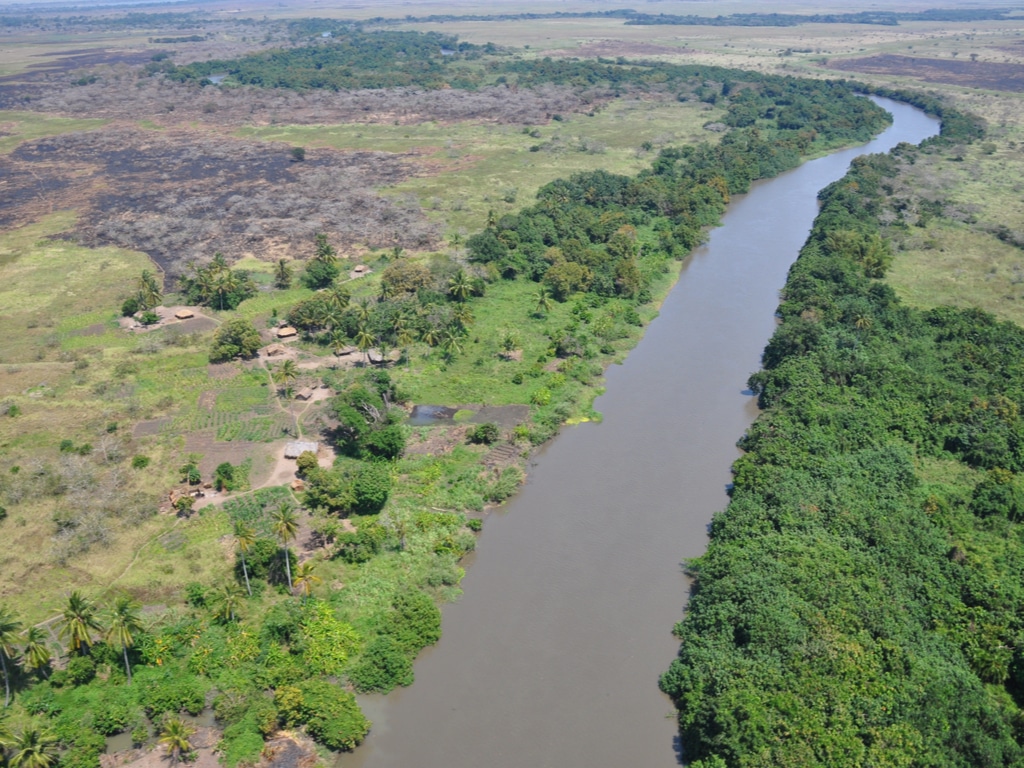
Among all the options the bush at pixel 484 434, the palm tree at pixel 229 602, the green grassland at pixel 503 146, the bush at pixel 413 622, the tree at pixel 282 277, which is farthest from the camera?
the green grassland at pixel 503 146

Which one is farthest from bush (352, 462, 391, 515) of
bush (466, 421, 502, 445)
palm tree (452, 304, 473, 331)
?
palm tree (452, 304, 473, 331)

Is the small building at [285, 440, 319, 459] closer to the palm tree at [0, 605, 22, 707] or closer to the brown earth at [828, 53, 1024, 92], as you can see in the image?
the palm tree at [0, 605, 22, 707]

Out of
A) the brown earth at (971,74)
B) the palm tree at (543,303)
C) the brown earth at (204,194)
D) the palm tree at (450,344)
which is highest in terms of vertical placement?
the brown earth at (971,74)

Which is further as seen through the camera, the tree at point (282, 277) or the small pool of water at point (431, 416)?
the tree at point (282, 277)

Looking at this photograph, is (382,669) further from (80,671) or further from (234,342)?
(234,342)

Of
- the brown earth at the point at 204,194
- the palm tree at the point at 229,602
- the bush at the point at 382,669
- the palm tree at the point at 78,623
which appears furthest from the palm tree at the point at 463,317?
the palm tree at the point at 78,623

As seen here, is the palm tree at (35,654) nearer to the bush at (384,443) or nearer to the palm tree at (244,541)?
the palm tree at (244,541)
